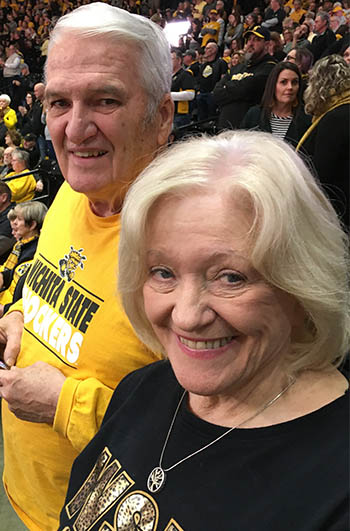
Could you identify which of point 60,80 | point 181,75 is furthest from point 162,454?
point 181,75

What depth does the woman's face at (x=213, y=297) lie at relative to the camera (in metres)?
0.82

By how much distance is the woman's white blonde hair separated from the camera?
31.7 inches

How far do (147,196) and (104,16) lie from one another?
22.7 inches

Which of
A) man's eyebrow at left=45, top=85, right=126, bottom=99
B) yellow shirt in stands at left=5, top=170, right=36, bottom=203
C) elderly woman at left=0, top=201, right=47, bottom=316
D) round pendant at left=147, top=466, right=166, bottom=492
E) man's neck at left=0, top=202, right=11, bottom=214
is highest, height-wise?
man's eyebrow at left=45, top=85, right=126, bottom=99

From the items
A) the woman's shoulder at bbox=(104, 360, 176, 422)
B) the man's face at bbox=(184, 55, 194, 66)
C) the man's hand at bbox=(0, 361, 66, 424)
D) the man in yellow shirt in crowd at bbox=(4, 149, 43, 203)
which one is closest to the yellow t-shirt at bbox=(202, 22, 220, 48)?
the man's face at bbox=(184, 55, 194, 66)

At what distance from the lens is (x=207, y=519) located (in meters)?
0.82

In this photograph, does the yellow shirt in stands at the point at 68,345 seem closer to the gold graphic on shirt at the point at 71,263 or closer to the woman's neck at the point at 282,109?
the gold graphic on shirt at the point at 71,263

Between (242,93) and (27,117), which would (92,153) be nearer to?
(242,93)

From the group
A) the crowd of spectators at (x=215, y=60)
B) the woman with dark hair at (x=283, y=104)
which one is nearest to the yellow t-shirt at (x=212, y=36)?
the crowd of spectators at (x=215, y=60)

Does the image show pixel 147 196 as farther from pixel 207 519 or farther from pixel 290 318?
pixel 207 519

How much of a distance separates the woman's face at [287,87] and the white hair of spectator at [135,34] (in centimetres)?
222

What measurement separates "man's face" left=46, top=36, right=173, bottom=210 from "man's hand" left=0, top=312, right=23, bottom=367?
1.72 feet

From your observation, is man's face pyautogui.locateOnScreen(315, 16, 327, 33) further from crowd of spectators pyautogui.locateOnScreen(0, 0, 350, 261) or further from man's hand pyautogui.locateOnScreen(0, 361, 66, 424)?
man's hand pyautogui.locateOnScreen(0, 361, 66, 424)

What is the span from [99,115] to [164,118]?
0.63 ft
